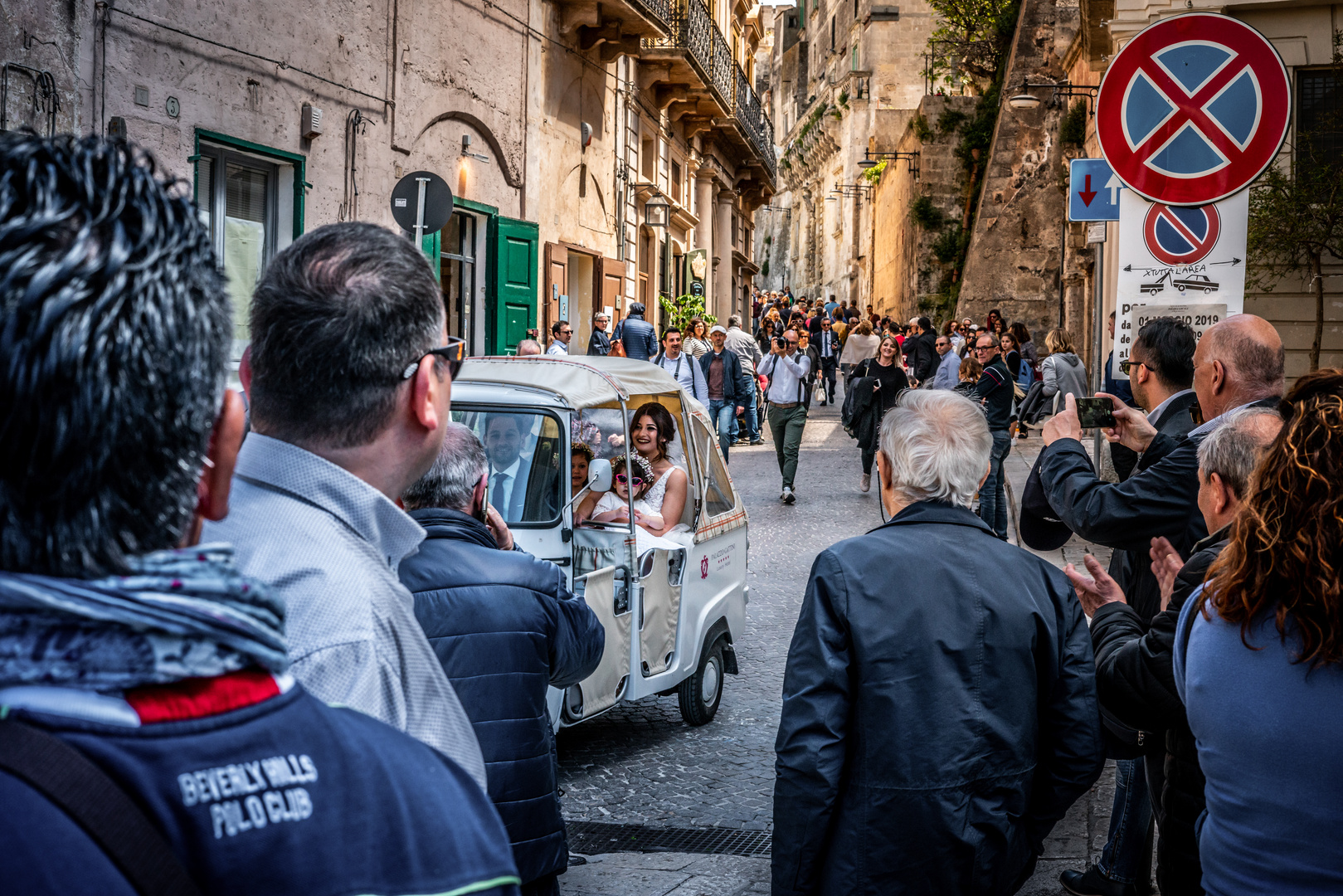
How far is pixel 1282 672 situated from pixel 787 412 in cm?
1186

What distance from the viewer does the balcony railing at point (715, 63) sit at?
2348 cm

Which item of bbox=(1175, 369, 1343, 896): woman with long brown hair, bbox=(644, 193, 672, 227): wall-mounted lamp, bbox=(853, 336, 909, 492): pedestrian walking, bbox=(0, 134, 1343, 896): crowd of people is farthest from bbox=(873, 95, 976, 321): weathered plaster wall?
bbox=(1175, 369, 1343, 896): woman with long brown hair

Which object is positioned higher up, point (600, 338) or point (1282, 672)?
point (600, 338)

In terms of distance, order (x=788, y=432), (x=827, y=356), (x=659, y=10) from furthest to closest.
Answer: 1. (x=827, y=356)
2. (x=659, y=10)
3. (x=788, y=432)

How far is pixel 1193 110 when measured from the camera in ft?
17.0

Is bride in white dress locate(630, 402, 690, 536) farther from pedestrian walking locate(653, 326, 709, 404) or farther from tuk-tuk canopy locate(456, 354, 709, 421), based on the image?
pedestrian walking locate(653, 326, 709, 404)

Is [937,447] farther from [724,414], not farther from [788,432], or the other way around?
[724,414]

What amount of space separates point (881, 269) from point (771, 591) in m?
39.7

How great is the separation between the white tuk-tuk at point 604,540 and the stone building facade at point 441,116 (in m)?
4.44

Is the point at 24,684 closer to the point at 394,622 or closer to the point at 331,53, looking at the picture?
the point at 394,622

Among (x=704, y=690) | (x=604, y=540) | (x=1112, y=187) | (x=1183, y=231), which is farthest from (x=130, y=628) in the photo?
(x=1112, y=187)

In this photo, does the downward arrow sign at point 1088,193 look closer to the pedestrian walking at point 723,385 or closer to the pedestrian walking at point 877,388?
the pedestrian walking at point 877,388

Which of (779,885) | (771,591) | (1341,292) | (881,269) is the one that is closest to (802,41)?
(881,269)

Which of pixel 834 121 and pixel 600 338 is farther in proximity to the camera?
pixel 834 121
